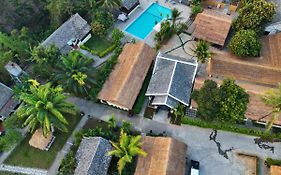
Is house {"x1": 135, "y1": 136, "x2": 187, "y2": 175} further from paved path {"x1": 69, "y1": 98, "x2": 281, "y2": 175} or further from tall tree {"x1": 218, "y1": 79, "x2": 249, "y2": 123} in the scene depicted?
tall tree {"x1": 218, "y1": 79, "x2": 249, "y2": 123}

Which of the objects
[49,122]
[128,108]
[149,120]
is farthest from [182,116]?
[49,122]

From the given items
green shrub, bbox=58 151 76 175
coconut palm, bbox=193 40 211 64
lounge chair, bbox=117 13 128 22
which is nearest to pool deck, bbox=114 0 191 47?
lounge chair, bbox=117 13 128 22

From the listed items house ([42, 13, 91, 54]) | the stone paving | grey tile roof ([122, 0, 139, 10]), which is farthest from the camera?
grey tile roof ([122, 0, 139, 10])

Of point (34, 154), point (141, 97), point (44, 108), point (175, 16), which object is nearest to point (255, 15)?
point (175, 16)

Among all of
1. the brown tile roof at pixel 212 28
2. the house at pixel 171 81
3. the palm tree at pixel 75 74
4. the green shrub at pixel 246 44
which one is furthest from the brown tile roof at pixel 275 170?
the palm tree at pixel 75 74

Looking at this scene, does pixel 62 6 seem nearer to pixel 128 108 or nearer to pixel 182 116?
pixel 128 108

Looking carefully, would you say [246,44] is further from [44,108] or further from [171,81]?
[44,108]
